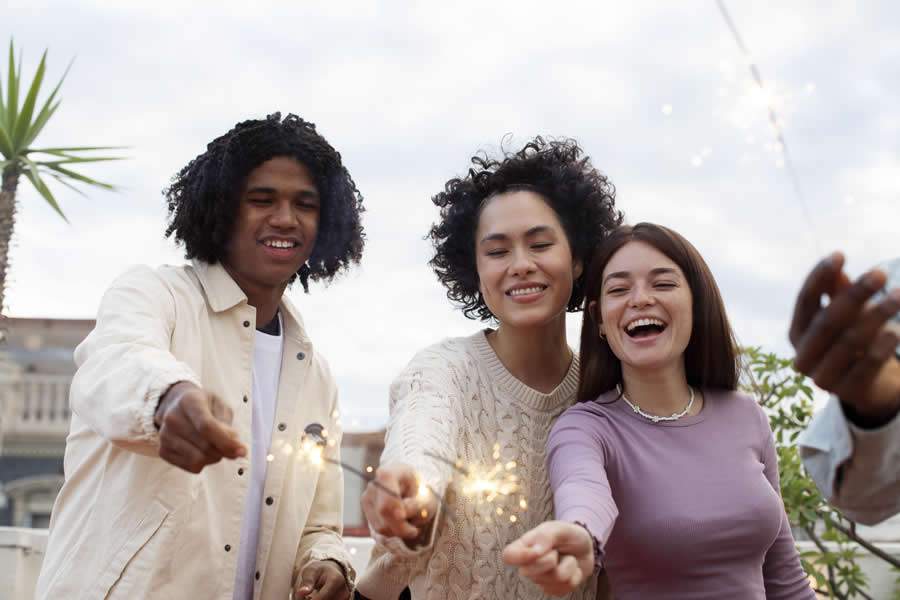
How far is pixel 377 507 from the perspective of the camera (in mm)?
1553

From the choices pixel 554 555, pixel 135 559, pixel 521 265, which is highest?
pixel 521 265

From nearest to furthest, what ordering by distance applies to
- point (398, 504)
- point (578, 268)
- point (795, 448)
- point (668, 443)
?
point (398, 504) < point (668, 443) < point (578, 268) < point (795, 448)

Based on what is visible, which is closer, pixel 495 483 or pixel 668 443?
pixel 668 443

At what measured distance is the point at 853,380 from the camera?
1.25 meters

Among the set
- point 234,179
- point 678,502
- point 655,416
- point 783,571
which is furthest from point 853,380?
point 234,179

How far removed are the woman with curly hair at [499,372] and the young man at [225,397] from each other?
1.03 feet

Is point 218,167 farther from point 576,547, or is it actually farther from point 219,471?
point 576,547

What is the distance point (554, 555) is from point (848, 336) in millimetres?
544

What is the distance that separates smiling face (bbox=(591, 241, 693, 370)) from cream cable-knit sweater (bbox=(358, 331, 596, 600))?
0.31 meters

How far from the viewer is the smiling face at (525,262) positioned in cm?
231

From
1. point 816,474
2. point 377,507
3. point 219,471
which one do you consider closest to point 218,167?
point 219,471

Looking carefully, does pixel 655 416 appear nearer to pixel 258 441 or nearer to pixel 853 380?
pixel 853 380

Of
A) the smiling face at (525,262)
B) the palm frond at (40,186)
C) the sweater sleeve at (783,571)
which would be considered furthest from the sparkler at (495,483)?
the palm frond at (40,186)

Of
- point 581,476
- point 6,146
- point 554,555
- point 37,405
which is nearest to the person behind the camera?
point 554,555
